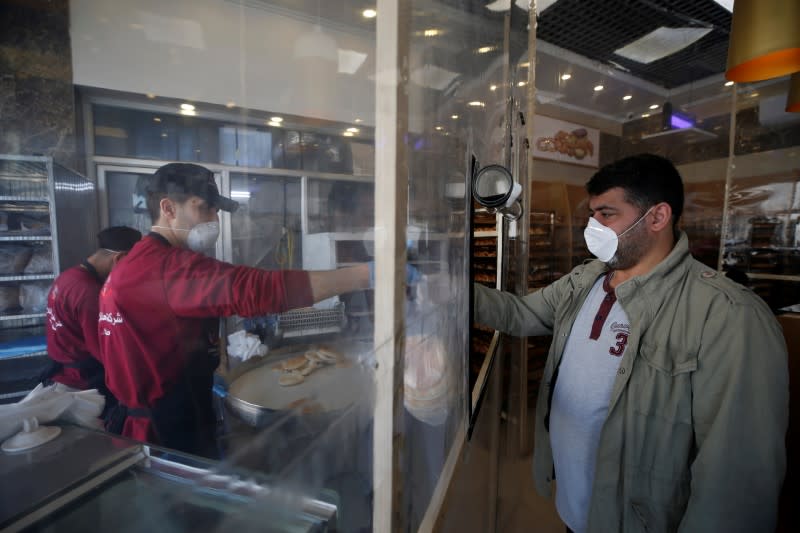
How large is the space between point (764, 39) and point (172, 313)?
2.54m

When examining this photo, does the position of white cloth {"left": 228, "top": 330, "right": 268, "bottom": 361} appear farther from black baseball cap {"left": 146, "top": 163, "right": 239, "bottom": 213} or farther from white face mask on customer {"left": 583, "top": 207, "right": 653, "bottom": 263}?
white face mask on customer {"left": 583, "top": 207, "right": 653, "bottom": 263}

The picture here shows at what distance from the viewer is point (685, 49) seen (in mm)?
3900

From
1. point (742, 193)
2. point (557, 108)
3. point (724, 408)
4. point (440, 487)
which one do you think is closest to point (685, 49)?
point (557, 108)

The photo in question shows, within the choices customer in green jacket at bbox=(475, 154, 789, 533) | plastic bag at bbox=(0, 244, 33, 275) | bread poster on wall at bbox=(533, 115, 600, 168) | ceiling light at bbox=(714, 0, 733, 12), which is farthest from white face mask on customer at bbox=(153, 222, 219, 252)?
ceiling light at bbox=(714, 0, 733, 12)

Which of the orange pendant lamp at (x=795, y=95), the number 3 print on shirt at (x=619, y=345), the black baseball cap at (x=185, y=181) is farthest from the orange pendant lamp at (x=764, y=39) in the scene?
the black baseball cap at (x=185, y=181)

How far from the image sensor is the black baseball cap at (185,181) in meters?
0.30

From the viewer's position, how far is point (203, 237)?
33 cm

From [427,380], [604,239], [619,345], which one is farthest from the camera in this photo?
[604,239]

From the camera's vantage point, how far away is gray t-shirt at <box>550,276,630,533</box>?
1.27 metres

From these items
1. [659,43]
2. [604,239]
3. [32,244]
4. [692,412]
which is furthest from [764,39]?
[659,43]

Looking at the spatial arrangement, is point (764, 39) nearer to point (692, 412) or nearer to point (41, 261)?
point (692, 412)

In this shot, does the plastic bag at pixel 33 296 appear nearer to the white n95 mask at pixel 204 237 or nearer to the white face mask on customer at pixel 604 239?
the white n95 mask at pixel 204 237

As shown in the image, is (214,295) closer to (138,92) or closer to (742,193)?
(138,92)

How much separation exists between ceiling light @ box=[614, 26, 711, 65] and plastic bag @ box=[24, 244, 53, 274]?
4.89 meters
